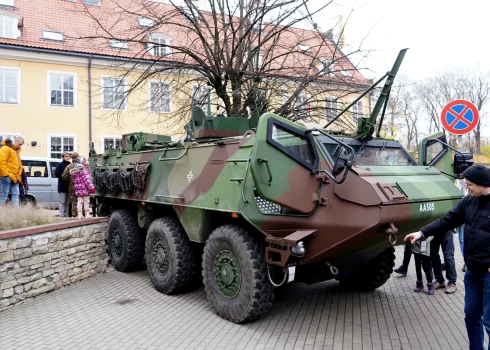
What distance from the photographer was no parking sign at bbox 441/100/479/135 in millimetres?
7215

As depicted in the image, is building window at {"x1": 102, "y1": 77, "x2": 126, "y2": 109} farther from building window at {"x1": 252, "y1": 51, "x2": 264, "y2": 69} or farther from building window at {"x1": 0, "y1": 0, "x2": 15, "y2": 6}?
building window at {"x1": 0, "y1": 0, "x2": 15, "y2": 6}

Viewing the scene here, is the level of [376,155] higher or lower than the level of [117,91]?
lower

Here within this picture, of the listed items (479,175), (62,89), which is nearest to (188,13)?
(479,175)

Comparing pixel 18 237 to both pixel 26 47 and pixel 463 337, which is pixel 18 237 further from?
pixel 26 47

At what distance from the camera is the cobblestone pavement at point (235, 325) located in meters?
4.96

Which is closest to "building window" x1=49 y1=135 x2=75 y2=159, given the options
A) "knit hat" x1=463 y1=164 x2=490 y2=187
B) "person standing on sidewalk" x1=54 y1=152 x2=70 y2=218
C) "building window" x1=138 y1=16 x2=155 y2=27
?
"building window" x1=138 y1=16 x2=155 y2=27

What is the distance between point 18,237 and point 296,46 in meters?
7.40

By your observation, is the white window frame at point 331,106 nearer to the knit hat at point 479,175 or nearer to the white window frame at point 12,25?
the knit hat at point 479,175

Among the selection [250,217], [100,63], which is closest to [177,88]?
[250,217]

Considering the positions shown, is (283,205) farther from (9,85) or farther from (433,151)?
(9,85)

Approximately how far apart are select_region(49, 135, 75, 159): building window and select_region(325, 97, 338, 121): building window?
1285 centimetres

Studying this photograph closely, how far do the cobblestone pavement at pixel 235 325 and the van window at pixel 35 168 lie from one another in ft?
27.4

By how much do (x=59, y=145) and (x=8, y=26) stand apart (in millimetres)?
5467

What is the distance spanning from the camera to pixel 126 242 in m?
8.20
